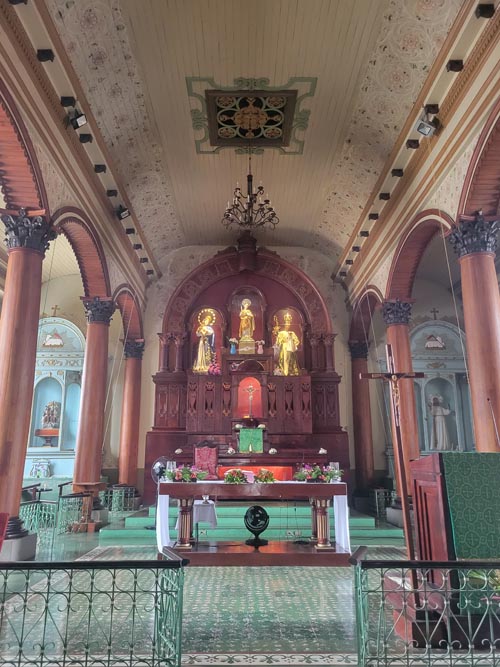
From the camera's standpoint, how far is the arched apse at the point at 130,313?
13.4 metres

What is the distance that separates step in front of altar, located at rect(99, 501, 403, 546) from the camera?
368 inches

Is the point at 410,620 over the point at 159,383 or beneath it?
beneath

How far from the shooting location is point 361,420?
47.8 ft

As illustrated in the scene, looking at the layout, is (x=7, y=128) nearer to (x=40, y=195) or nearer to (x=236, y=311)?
(x=40, y=195)

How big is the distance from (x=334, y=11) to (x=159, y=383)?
32.9ft

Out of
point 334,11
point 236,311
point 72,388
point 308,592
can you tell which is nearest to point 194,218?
point 236,311

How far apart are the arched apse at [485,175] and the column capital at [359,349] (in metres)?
7.90

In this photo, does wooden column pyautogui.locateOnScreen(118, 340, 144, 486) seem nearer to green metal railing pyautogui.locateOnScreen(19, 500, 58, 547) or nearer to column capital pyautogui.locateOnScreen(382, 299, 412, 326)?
green metal railing pyautogui.locateOnScreen(19, 500, 58, 547)

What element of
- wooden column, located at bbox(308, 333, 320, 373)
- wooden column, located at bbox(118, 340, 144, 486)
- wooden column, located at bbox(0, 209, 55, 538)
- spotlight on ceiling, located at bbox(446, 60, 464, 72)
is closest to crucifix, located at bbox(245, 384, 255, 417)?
wooden column, located at bbox(308, 333, 320, 373)

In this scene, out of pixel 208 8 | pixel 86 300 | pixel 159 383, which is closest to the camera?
pixel 208 8

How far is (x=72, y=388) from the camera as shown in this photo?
49.8 ft

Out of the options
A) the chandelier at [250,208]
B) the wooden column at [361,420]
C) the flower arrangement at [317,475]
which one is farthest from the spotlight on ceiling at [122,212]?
the wooden column at [361,420]

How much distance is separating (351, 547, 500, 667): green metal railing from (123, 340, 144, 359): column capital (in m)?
11.4

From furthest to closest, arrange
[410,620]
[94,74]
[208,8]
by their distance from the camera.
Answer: [94,74] < [208,8] < [410,620]
